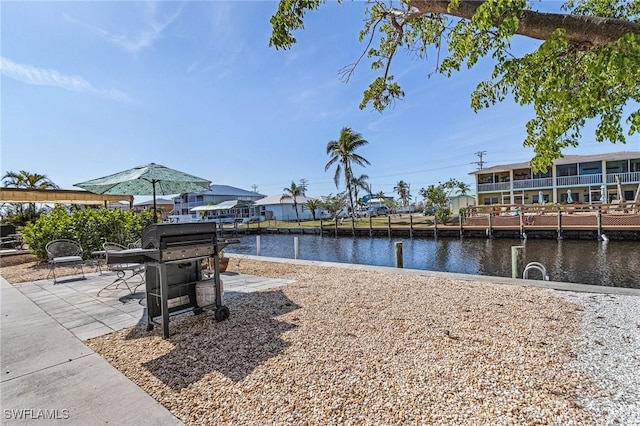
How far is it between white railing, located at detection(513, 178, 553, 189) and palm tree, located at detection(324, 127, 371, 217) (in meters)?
15.0

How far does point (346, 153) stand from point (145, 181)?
88.4 feet

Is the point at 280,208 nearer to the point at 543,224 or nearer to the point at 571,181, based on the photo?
the point at 543,224

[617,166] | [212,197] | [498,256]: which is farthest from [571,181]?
[212,197]

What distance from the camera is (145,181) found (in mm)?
6270

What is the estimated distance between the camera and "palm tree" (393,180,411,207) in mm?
59969

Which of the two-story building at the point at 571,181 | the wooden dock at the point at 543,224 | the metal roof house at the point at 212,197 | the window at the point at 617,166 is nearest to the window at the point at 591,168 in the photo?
the two-story building at the point at 571,181

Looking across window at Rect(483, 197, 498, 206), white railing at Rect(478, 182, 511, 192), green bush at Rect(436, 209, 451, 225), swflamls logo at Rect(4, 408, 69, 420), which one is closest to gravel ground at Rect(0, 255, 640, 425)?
swflamls logo at Rect(4, 408, 69, 420)

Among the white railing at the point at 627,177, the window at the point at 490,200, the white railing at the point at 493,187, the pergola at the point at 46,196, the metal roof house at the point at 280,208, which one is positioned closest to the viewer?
the pergola at the point at 46,196

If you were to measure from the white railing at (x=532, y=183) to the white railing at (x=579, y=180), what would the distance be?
2.50 ft

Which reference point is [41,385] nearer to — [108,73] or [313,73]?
[108,73]

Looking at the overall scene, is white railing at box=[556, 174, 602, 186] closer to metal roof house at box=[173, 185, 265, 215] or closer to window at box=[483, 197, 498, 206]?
window at box=[483, 197, 498, 206]

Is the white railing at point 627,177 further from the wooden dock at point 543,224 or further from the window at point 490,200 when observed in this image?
the wooden dock at point 543,224

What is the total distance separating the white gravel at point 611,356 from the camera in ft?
7.11

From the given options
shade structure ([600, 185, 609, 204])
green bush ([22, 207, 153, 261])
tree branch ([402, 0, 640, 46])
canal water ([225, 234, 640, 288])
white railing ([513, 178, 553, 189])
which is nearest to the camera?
tree branch ([402, 0, 640, 46])
